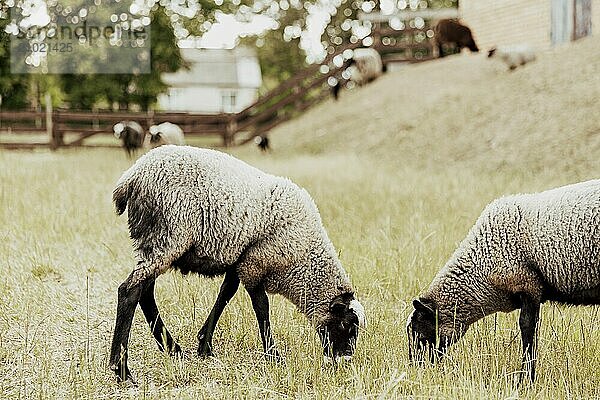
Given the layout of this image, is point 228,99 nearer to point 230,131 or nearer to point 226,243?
point 230,131

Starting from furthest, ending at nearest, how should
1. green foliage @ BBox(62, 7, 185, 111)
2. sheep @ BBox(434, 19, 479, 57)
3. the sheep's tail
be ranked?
1. green foliage @ BBox(62, 7, 185, 111)
2. sheep @ BBox(434, 19, 479, 57)
3. the sheep's tail

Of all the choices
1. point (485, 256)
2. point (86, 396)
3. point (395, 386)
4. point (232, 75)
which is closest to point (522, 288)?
point (485, 256)

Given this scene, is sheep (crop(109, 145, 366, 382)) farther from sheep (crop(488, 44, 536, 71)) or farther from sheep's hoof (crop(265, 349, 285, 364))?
sheep (crop(488, 44, 536, 71))

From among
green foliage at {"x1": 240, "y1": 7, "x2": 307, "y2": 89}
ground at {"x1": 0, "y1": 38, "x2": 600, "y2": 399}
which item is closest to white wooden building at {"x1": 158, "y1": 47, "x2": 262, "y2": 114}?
green foliage at {"x1": 240, "y1": 7, "x2": 307, "y2": 89}

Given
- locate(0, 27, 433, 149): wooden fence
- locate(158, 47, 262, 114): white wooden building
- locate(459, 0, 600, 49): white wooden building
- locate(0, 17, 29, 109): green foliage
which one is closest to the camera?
locate(0, 17, 29, 109): green foliage

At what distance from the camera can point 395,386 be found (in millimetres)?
4266

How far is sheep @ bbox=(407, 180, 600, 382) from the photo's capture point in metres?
4.68

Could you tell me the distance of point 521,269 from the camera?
484cm

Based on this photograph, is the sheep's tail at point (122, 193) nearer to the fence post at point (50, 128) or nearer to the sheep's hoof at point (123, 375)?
the sheep's hoof at point (123, 375)

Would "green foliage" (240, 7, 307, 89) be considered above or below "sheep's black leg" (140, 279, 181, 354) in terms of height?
above

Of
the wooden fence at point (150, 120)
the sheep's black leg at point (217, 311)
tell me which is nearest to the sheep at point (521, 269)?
the sheep's black leg at point (217, 311)

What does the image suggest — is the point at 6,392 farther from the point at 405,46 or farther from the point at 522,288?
the point at 405,46

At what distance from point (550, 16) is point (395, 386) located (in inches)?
718

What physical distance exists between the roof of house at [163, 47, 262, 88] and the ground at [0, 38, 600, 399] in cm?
4624
